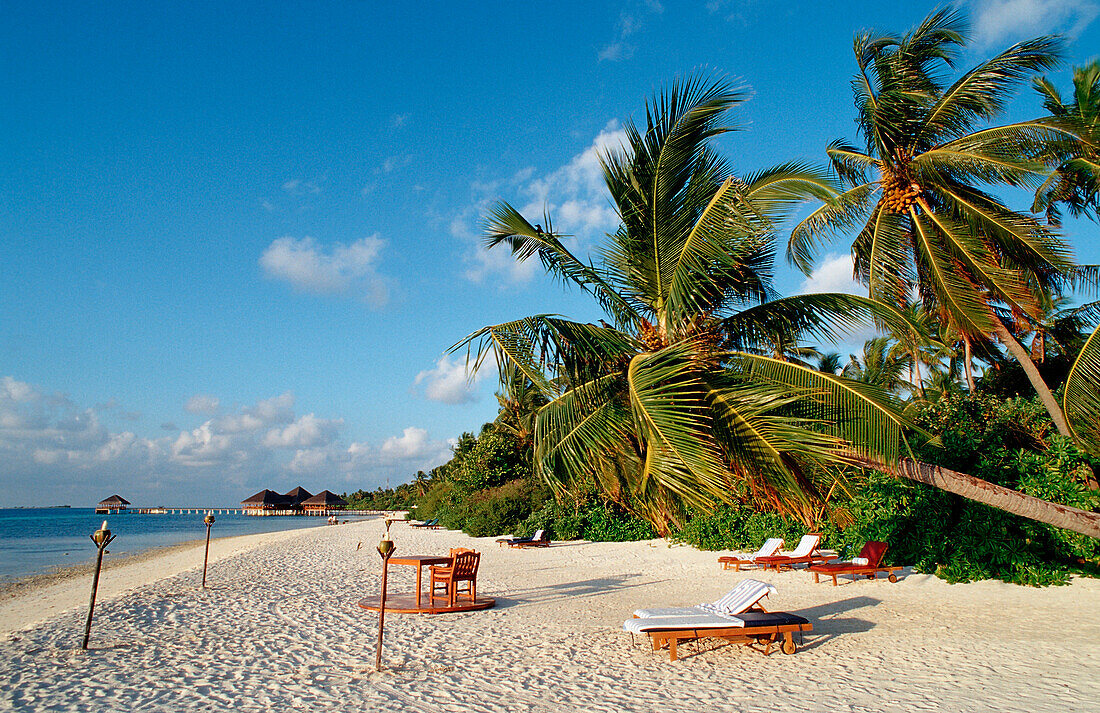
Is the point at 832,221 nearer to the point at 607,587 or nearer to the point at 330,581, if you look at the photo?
the point at 607,587

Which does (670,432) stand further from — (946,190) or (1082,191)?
(1082,191)

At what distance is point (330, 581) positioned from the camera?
1245 centimetres

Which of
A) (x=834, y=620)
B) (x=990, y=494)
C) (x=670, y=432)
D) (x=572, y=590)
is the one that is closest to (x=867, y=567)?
(x=834, y=620)

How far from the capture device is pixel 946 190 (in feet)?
26.9

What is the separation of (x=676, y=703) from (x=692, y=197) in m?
4.24

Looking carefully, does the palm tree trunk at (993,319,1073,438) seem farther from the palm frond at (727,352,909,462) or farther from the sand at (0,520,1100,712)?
the palm frond at (727,352,909,462)

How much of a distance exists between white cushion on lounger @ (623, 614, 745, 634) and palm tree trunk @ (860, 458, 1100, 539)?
7.52 feet

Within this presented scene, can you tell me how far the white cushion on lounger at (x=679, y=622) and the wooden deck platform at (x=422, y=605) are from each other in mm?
3356

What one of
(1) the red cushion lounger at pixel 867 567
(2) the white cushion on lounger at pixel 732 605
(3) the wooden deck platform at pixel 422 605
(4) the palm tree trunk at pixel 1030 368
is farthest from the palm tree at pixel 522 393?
(1) the red cushion lounger at pixel 867 567

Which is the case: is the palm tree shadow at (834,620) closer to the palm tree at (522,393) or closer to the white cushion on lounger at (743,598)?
the white cushion on lounger at (743,598)

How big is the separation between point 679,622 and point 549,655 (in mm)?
1406

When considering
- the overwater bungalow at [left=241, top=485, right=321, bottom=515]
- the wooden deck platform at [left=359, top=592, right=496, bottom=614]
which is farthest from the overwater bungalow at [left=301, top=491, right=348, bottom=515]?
the wooden deck platform at [left=359, top=592, right=496, bottom=614]

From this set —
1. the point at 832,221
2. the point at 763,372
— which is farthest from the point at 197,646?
the point at 832,221

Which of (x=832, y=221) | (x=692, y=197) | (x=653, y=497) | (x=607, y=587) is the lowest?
(x=607, y=587)
